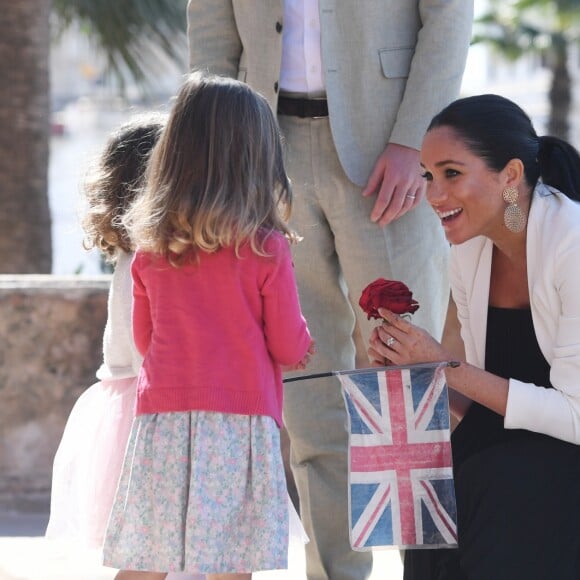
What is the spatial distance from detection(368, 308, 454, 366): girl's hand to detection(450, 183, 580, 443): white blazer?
191 mm

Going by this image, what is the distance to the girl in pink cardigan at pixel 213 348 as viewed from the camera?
9.02ft

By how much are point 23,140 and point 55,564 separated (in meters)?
3.24

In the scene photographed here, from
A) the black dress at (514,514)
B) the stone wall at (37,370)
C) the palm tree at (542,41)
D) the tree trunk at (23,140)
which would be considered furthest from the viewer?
the palm tree at (542,41)

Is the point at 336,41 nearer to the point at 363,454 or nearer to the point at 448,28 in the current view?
the point at 448,28

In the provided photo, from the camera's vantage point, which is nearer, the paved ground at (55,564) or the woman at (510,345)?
the woman at (510,345)

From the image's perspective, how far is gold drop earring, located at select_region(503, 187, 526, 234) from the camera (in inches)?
114

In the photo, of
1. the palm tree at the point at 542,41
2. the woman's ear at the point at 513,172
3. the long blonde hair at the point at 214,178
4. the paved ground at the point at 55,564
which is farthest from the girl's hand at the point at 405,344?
the palm tree at the point at 542,41

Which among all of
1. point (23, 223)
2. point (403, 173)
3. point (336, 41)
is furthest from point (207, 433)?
point (23, 223)

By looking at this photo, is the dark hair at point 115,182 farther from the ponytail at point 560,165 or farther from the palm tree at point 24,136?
the palm tree at point 24,136

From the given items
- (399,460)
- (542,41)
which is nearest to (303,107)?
(399,460)

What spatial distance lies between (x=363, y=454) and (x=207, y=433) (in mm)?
375

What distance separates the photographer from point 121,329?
10.6 feet

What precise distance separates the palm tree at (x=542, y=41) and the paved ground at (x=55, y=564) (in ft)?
43.7

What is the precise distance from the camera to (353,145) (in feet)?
11.0
